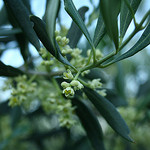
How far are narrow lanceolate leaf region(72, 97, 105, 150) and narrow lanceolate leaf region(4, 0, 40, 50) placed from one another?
56 cm

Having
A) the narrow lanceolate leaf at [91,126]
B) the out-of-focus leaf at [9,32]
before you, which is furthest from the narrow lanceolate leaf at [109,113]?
the out-of-focus leaf at [9,32]

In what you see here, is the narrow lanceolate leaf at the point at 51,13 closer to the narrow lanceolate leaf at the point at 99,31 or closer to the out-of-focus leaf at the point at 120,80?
the narrow lanceolate leaf at the point at 99,31

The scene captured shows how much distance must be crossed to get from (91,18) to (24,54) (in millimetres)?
752

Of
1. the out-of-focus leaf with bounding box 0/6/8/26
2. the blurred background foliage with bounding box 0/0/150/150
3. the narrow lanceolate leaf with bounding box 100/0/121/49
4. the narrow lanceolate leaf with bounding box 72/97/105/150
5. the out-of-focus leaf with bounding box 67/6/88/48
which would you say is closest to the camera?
the narrow lanceolate leaf with bounding box 100/0/121/49

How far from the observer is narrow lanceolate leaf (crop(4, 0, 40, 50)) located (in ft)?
4.04

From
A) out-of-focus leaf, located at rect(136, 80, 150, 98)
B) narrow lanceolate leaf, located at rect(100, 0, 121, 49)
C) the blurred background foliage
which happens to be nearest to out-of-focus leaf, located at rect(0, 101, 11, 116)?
the blurred background foliage

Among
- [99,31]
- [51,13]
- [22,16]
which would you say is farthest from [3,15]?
[51,13]

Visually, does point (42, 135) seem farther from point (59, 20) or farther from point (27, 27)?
point (27, 27)

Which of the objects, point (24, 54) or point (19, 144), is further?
point (19, 144)

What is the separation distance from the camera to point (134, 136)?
256 cm

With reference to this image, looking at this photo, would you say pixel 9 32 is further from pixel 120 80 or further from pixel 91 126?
pixel 120 80

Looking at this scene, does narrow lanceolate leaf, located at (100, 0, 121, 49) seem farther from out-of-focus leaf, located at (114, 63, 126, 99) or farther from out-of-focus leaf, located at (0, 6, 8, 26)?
out-of-focus leaf, located at (114, 63, 126, 99)

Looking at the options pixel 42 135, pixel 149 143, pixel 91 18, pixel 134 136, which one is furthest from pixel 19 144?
pixel 91 18

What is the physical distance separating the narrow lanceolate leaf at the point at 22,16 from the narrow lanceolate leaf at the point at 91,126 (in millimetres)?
559
